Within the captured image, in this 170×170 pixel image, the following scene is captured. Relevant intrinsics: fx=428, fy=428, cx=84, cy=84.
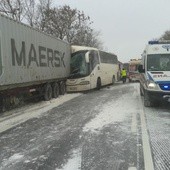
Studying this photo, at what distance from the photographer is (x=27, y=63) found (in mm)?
17938

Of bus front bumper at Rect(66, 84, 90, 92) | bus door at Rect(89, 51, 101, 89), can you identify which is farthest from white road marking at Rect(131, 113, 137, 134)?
bus door at Rect(89, 51, 101, 89)

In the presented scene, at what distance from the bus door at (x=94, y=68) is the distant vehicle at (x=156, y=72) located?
34.6 feet

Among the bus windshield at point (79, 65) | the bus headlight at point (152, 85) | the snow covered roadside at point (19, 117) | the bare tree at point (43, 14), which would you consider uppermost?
the bare tree at point (43, 14)

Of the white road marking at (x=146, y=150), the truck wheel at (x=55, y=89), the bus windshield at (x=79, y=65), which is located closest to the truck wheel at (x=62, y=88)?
the truck wheel at (x=55, y=89)

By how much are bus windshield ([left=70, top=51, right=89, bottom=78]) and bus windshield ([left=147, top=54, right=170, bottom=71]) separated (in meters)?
10.5

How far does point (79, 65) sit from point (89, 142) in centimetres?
1840

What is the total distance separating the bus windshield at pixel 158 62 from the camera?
56.0 feet

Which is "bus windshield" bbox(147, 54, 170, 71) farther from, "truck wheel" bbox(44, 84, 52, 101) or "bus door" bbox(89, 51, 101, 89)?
"bus door" bbox(89, 51, 101, 89)

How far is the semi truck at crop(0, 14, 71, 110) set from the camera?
50.5 feet

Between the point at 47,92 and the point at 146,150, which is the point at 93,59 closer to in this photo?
the point at 47,92

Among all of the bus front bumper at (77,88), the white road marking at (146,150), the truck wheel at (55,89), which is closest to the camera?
the white road marking at (146,150)

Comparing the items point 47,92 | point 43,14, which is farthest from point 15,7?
point 47,92

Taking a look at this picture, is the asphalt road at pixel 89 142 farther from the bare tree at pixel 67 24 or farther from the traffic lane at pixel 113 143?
the bare tree at pixel 67 24

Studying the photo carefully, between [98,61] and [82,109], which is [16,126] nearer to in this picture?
[82,109]
